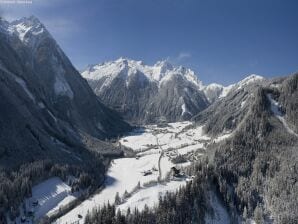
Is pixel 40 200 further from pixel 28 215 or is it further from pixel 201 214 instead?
pixel 201 214

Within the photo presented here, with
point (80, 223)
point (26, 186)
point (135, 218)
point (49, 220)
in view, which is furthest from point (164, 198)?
point (26, 186)

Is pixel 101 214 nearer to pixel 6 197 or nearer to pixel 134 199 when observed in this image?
pixel 134 199

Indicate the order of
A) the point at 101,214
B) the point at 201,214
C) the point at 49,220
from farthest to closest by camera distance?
the point at 201,214
the point at 49,220
the point at 101,214

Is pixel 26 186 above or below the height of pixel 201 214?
above

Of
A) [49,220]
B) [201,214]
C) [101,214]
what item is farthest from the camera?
[201,214]

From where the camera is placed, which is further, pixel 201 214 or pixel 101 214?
pixel 201 214

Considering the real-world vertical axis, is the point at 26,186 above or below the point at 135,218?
above

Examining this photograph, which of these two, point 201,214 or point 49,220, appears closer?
point 49,220

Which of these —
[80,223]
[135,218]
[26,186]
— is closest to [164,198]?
[135,218]
